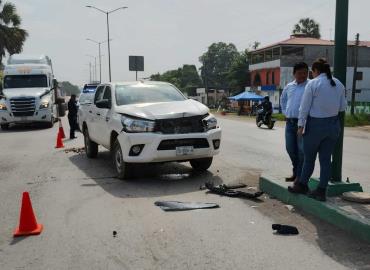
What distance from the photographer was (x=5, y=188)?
324 inches

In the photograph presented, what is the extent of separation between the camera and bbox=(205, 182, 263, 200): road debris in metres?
7.08

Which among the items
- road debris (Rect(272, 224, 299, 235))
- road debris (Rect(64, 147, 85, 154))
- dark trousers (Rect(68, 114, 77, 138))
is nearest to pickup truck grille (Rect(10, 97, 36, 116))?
dark trousers (Rect(68, 114, 77, 138))

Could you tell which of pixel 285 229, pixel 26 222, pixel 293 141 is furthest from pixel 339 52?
pixel 26 222

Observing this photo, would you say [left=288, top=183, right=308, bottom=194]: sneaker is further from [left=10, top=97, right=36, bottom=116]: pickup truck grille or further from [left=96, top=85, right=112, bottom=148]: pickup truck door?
[left=10, top=97, right=36, bottom=116]: pickup truck grille

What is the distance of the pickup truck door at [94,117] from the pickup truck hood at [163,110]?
5.51 feet

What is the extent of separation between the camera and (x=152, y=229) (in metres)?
5.61

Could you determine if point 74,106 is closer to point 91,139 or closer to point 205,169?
point 91,139

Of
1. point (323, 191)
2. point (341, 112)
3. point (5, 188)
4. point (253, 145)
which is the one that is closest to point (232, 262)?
point (323, 191)

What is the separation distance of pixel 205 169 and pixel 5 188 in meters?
3.64

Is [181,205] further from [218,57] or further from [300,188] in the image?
[218,57]

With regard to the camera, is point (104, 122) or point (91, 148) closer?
point (104, 122)

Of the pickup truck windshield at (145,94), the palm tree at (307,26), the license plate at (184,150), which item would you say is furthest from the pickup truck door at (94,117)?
the palm tree at (307,26)

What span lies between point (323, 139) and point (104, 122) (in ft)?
16.2

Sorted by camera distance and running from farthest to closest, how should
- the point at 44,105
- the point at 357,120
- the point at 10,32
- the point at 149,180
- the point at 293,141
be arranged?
the point at 10,32, the point at 357,120, the point at 44,105, the point at 149,180, the point at 293,141
